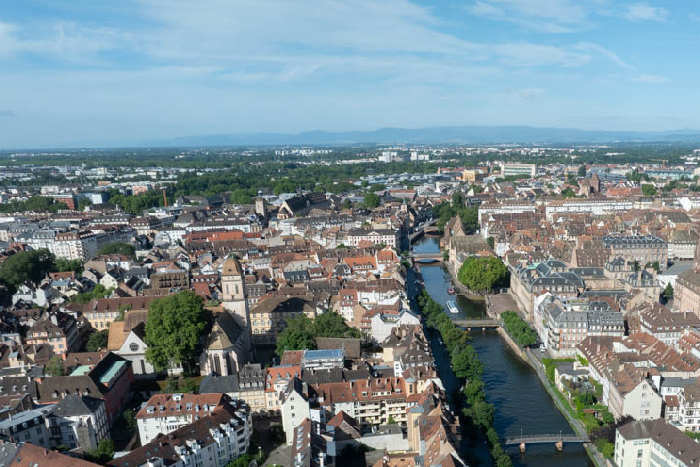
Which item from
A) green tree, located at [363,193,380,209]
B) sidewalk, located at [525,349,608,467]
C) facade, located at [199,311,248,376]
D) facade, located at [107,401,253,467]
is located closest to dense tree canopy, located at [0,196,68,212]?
green tree, located at [363,193,380,209]

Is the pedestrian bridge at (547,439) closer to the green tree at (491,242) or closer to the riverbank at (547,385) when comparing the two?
the riverbank at (547,385)

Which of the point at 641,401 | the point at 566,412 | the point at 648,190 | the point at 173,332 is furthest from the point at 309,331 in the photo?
the point at 648,190

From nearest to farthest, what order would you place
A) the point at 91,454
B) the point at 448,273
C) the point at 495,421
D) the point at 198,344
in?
1. the point at 91,454
2. the point at 495,421
3. the point at 198,344
4. the point at 448,273

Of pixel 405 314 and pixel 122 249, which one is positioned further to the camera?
pixel 122 249

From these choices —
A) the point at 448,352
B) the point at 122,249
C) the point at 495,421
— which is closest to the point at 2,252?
the point at 122,249

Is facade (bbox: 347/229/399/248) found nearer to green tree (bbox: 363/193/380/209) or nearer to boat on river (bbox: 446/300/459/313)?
boat on river (bbox: 446/300/459/313)

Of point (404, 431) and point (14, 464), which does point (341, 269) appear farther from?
point (14, 464)
